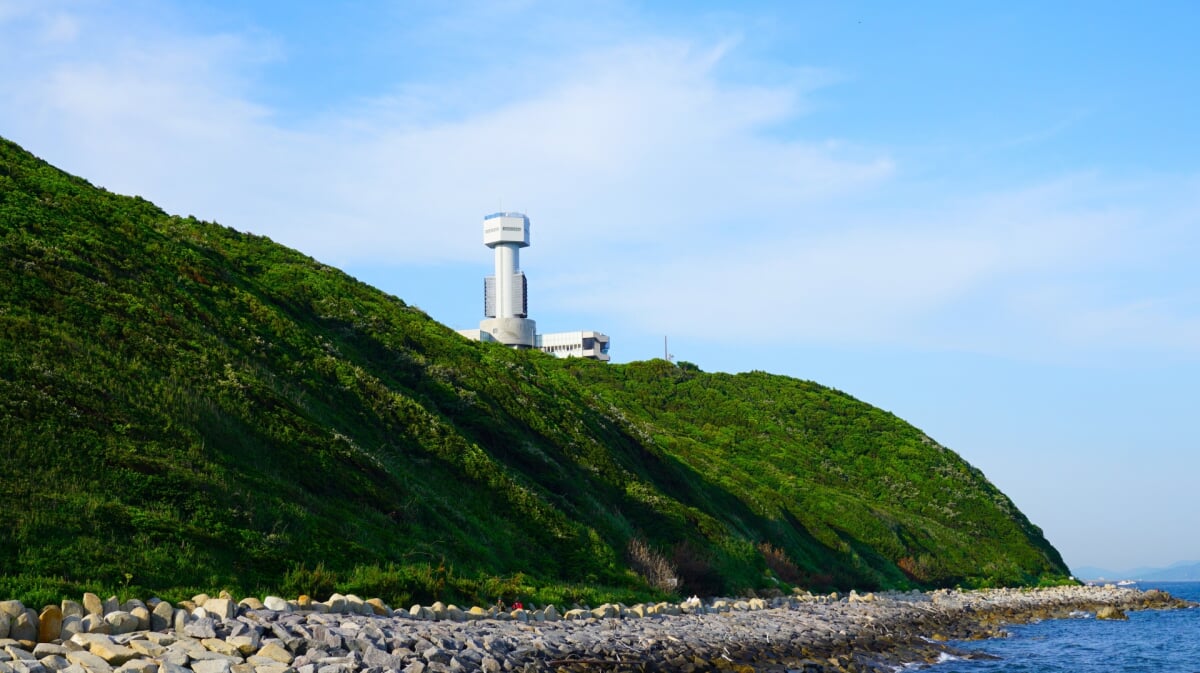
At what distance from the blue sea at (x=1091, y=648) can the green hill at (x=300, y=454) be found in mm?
10463

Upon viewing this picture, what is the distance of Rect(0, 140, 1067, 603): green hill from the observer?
22.1 metres

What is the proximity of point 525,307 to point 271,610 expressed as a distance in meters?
130

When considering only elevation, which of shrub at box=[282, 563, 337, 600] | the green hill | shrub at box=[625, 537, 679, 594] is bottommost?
shrub at box=[625, 537, 679, 594]

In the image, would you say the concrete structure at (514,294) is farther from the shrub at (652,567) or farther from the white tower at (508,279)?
the shrub at (652,567)

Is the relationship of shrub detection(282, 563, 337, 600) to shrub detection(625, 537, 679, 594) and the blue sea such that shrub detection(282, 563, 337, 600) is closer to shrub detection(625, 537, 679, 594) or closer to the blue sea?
shrub detection(625, 537, 679, 594)

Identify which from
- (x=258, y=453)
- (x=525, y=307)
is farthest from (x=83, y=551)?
(x=525, y=307)

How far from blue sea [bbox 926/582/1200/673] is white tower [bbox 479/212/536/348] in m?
99.9

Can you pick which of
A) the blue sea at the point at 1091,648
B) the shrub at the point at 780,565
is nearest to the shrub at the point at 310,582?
the blue sea at the point at 1091,648

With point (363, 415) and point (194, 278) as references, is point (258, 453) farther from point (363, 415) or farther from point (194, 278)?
point (194, 278)

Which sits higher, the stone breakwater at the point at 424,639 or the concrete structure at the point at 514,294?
the concrete structure at the point at 514,294

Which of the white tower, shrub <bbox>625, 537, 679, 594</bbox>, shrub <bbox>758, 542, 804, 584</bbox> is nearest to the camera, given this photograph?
shrub <bbox>625, 537, 679, 594</bbox>

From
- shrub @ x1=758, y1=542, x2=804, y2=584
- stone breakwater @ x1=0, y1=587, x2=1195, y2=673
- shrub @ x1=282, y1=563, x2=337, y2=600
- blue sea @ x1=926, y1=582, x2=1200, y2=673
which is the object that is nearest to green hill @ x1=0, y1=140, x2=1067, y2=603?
shrub @ x1=282, y1=563, x2=337, y2=600

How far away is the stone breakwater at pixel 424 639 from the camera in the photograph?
15.2 m

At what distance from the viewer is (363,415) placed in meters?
38.3
